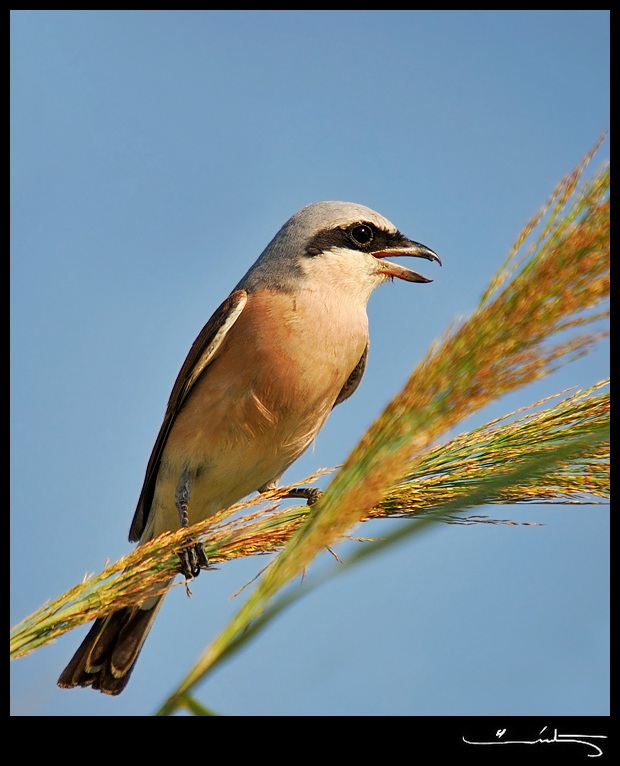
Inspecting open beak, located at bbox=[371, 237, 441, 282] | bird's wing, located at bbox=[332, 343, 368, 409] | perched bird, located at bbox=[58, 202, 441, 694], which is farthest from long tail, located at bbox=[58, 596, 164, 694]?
open beak, located at bbox=[371, 237, 441, 282]

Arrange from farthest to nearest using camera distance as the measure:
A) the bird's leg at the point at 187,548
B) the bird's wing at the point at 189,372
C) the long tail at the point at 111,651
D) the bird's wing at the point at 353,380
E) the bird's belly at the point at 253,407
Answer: the bird's wing at the point at 353,380 → the bird's wing at the point at 189,372 → the bird's belly at the point at 253,407 → the long tail at the point at 111,651 → the bird's leg at the point at 187,548

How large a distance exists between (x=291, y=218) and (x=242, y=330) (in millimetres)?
700

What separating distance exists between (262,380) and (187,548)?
0.91 meters

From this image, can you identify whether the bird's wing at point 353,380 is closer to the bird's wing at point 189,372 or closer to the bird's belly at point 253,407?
the bird's belly at point 253,407

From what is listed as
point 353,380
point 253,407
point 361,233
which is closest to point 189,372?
point 253,407

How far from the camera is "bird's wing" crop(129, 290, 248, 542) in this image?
3.24m

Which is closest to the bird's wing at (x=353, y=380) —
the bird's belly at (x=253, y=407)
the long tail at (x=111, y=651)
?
the bird's belly at (x=253, y=407)

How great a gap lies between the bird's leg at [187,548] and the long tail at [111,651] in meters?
0.41

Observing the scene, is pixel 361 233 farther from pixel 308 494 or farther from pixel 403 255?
pixel 308 494

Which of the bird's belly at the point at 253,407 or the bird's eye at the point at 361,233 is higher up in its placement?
the bird's eye at the point at 361,233

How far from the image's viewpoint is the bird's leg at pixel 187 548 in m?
2.30

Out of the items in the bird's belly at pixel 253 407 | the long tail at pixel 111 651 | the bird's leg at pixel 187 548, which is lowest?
the long tail at pixel 111 651

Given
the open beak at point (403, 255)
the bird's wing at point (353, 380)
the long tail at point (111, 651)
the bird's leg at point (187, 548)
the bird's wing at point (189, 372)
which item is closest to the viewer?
the bird's leg at point (187, 548)

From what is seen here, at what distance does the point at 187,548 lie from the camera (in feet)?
7.60
